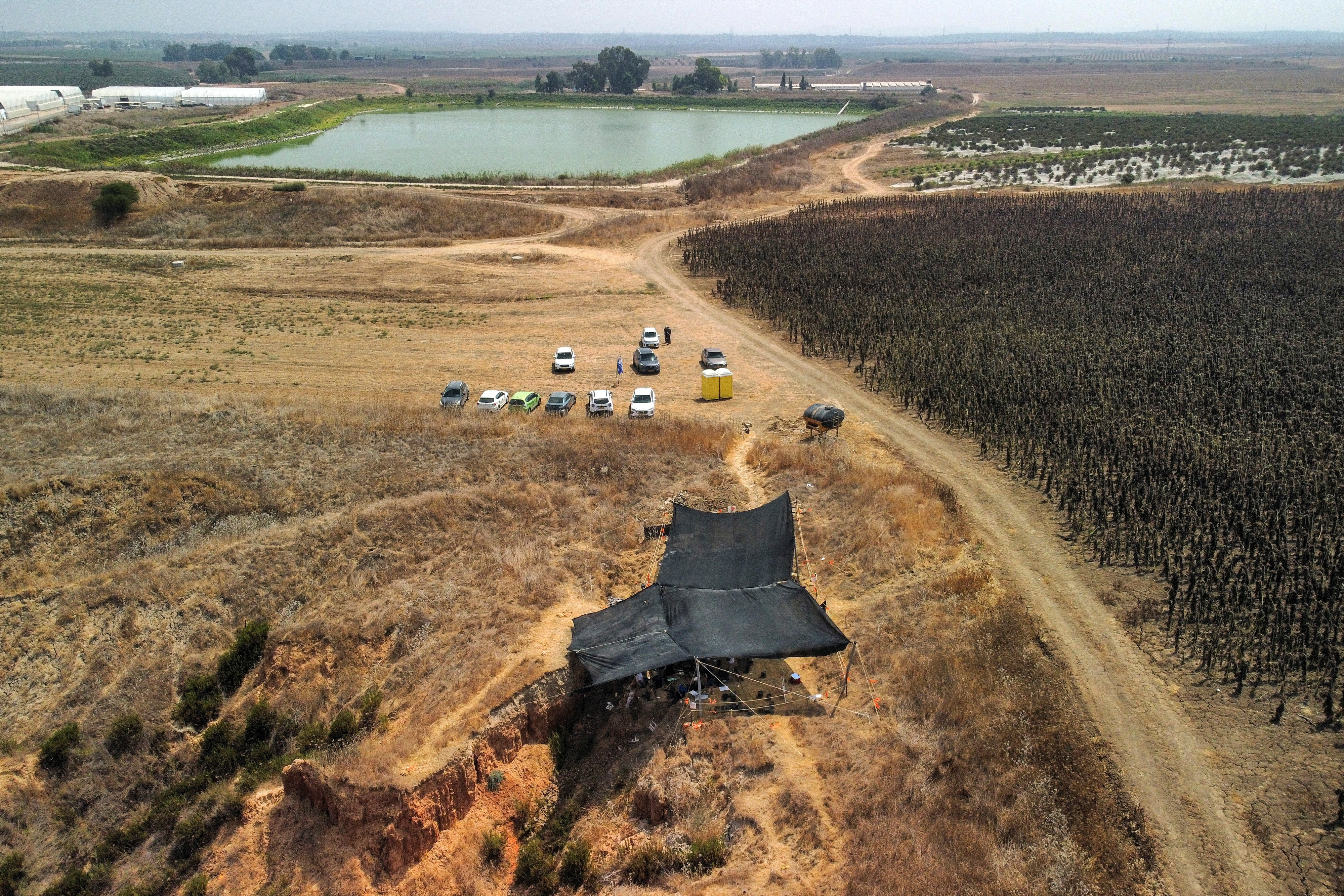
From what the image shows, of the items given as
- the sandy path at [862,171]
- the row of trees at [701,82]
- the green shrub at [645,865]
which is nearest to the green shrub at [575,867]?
the green shrub at [645,865]

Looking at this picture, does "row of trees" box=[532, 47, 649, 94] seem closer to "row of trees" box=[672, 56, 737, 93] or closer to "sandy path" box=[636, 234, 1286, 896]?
"row of trees" box=[672, 56, 737, 93]

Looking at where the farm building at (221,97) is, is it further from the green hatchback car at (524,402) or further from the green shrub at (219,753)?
the green shrub at (219,753)

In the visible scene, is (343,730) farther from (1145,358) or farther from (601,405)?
(1145,358)

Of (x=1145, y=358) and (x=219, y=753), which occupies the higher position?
(x=1145, y=358)

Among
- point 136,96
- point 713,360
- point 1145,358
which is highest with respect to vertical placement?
point 136,96

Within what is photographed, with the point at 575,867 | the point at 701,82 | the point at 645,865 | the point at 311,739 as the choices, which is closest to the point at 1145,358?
the point at 645,865

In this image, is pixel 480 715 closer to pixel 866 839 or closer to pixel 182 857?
pixel 182 857

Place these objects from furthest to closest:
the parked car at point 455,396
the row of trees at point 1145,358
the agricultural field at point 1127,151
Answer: the agricultural field at point 1127,151, the parked car at point 455,396, the row of trees at point 1145,358
